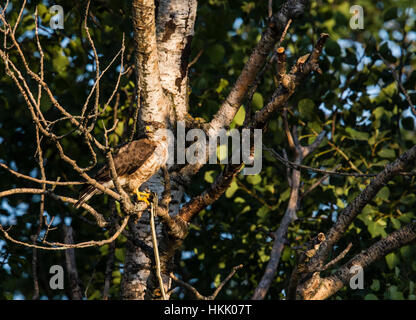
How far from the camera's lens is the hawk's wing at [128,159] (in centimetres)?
425

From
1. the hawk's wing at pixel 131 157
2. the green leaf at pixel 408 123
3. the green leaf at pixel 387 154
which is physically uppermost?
the green leaf at pixel 408 123

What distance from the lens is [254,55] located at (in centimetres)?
348

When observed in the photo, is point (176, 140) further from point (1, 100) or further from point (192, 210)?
point (1, 100)

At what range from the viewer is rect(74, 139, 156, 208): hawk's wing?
14.0 ft

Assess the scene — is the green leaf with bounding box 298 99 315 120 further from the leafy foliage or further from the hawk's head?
the hawk's head

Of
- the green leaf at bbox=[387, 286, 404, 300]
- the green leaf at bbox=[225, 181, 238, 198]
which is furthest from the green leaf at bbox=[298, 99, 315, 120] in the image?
the green leaf at bbox=[387, 286, 404, 300]

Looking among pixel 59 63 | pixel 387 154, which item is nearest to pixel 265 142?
pixel 387 154

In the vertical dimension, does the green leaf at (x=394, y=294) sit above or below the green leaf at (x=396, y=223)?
below

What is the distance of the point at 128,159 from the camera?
4.52m

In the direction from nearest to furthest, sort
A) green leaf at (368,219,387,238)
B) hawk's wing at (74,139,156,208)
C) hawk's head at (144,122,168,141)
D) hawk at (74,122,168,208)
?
1. hawk's head at (144,122,168,141)
2. hawk at (74,122,168,208)
3. hawk's wing at (74,139,156,208)
4. green leaf at (368,219,387,238)

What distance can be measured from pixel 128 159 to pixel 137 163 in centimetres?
9

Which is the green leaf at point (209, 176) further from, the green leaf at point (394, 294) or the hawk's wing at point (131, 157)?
the green leaf at point (394, 294)

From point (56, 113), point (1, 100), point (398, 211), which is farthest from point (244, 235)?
point (1, 100)

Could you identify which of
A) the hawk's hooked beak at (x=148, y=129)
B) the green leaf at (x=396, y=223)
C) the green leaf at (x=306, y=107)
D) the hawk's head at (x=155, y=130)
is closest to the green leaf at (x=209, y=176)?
the green leaf at (x=306, y=107)
